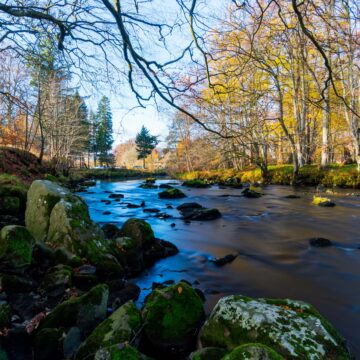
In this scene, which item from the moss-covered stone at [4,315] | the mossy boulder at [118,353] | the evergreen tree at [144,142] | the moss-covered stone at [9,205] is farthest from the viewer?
the evergreen tree at [144,142]

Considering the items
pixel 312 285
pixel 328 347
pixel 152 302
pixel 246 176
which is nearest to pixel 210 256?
pixel 312 285

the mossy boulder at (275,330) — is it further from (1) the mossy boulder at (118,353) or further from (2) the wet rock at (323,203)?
(2) the wet rock at (323,203)

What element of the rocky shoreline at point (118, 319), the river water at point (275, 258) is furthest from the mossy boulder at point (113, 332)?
the river water at point (275, 258)

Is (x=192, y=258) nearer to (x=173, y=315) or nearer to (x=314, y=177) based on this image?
(x=173, y=315)

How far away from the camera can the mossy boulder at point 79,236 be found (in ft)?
16.3

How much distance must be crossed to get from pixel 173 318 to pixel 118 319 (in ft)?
1.94

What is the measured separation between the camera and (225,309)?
117 inches

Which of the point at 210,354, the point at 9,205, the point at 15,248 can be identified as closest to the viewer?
the point at 210,354

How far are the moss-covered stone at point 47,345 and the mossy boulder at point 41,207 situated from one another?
303cm

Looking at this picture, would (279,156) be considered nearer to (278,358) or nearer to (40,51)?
(40,51)

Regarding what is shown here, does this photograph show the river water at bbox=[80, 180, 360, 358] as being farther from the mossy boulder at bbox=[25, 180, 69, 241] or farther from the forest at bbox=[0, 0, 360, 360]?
the mossy boulder at bbox=[25, 180, 69, 241]

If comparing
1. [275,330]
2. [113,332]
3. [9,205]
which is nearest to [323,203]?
[275,330]

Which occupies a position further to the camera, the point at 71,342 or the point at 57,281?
the point at 57,281

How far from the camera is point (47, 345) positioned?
2.89 m
